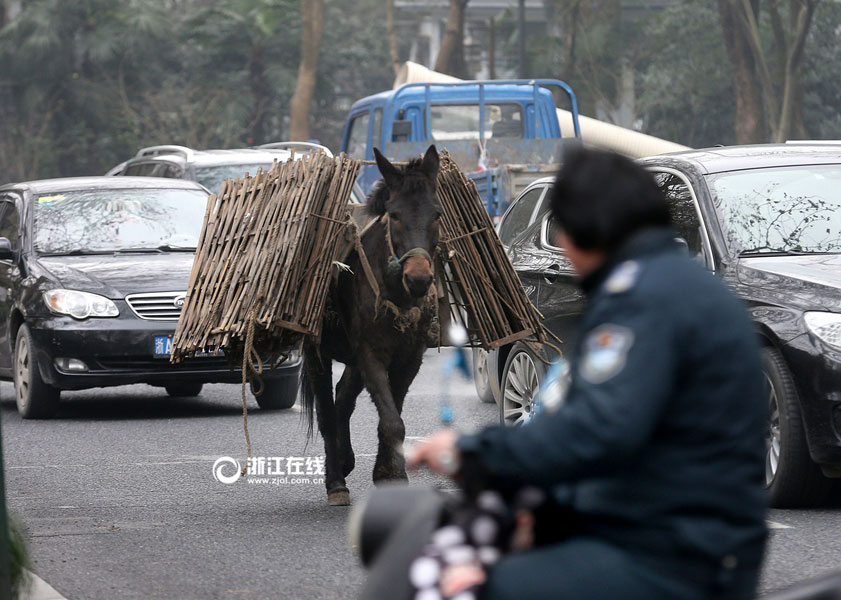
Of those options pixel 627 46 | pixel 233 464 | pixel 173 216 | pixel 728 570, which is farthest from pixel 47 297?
pixel 627 46

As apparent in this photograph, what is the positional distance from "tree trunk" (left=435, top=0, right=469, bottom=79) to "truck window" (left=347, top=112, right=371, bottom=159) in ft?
52.7

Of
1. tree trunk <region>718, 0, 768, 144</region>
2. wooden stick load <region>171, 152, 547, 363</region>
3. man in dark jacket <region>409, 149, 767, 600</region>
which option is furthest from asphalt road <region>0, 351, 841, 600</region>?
tree trunk <region>718, 0, 768, 144</region>

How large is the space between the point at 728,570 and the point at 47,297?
9516mm

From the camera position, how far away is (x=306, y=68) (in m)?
37.3

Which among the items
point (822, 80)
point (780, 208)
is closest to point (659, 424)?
point (780, 208)

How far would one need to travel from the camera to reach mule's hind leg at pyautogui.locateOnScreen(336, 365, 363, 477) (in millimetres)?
8125

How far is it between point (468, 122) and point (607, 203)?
19.2m

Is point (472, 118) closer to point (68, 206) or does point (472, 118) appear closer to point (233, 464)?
point (68, 206)

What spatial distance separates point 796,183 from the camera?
8523 mm

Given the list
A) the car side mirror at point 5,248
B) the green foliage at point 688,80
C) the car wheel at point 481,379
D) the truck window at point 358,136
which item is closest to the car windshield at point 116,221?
the car side mirror at point 5,248

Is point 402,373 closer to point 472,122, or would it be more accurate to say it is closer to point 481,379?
point 481,379

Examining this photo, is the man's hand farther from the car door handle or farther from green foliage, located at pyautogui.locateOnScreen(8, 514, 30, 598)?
the car door handle

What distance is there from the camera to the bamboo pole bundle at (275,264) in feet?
24.7

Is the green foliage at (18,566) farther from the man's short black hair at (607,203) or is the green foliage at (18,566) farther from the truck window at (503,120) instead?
the truck window at (503,120)
